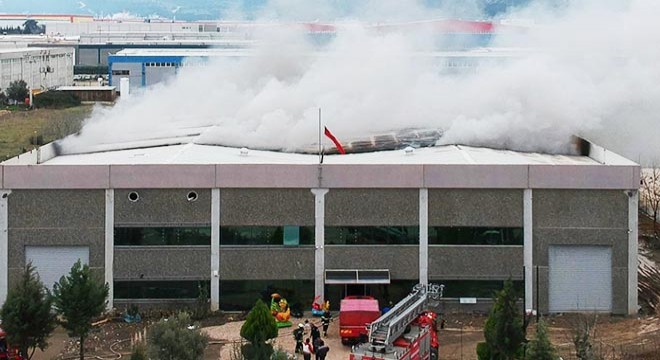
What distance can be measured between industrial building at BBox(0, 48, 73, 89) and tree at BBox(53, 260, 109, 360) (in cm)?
3662

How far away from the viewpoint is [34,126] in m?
37.8

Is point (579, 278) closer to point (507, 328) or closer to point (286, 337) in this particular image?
point (507, 328)

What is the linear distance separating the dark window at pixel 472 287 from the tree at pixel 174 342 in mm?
5566

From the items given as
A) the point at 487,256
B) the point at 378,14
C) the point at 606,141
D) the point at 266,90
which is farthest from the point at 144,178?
the point at 378,14


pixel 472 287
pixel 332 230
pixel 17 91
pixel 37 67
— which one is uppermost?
pixel 37 67

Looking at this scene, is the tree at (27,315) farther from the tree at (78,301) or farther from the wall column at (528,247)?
the wall column at (528,247)

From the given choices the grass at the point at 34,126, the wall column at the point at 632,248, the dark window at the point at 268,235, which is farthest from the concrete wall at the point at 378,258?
the grass at the point at 34,126

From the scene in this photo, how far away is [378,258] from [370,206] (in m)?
0.87

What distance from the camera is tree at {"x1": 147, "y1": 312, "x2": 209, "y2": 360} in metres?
10.9

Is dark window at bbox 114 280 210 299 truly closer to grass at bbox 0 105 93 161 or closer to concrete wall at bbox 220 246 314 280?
concrete wall at bbox 220 246 314 280

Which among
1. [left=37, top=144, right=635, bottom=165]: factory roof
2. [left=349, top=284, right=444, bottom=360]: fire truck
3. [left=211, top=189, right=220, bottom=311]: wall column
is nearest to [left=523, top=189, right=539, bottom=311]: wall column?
[left=37, top=144, right=635, bottom=165]: factory roof

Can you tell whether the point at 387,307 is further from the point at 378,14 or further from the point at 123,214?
the point at 378,14

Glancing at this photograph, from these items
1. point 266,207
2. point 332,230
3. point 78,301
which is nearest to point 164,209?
point 266,207

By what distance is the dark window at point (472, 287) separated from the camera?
1562cm
